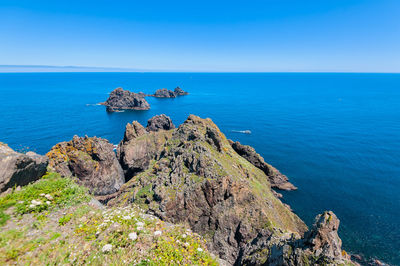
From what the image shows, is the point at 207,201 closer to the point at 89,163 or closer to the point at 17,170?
the point at 17,170

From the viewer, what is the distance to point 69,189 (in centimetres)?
1506

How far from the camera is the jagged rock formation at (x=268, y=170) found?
187ft

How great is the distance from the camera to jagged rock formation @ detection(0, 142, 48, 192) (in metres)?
14.1

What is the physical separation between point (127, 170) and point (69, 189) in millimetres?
45181

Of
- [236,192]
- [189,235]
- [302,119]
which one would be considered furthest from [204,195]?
[302,119]

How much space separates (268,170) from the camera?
60.5 meters

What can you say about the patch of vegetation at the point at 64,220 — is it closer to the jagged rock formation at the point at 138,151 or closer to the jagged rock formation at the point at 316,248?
the jagged rock formation at the point at 316,248

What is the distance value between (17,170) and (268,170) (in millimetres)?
58075

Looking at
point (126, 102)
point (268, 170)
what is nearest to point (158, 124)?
point (268, 170)

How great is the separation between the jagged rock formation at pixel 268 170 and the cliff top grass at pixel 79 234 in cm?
4958

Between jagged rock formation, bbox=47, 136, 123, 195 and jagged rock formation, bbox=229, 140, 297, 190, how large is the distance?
3683 cm

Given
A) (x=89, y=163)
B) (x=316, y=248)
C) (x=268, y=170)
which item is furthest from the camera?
(x=268, y=170)

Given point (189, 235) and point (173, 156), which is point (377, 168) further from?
point (189, 235)

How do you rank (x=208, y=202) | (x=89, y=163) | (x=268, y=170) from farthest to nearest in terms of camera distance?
1. (x=268, y=170)
2. (x=89, y=163)
3. (x=208, y=202)
